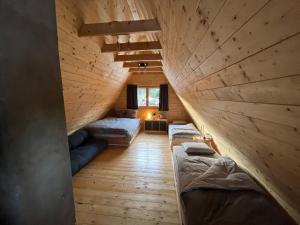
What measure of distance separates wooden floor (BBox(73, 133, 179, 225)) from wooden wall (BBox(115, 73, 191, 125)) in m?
2.56

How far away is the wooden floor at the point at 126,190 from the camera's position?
6.14 feet

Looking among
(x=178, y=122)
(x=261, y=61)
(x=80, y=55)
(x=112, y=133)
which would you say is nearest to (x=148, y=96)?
(x=178, y=122)

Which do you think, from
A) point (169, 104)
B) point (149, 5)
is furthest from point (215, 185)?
point (169, 104)

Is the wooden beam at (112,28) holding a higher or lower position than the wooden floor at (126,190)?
higher

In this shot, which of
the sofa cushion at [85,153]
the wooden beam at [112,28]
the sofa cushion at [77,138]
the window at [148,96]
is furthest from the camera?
the window at [148,96]

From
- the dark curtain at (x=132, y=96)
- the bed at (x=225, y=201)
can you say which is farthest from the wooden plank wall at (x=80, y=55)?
the dark curtain at (x=132, y=96)

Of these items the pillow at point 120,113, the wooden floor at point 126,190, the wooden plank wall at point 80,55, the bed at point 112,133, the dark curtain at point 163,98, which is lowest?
the wooden floor at point 126,190

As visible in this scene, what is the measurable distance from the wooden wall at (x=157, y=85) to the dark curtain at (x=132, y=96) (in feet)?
0.59

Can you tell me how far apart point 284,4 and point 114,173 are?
118 inches

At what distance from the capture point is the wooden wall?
19.5 feet

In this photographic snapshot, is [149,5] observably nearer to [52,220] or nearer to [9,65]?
[9,65]

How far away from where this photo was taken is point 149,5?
172 centimetres

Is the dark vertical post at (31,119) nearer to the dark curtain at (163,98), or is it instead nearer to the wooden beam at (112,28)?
the wooden beam at (112,28)

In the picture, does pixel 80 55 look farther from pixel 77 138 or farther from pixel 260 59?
pixel 260 59
